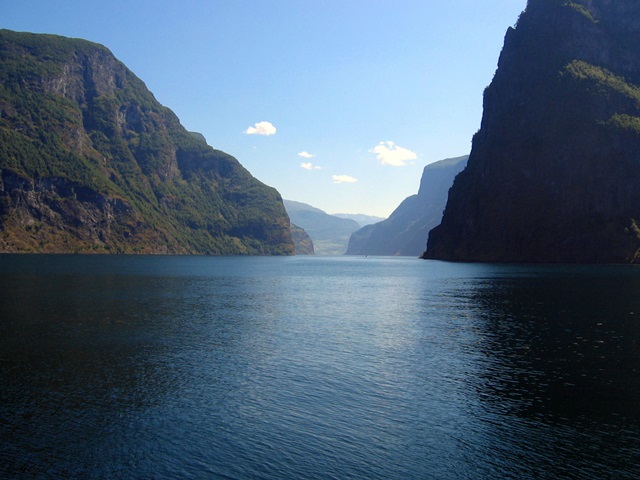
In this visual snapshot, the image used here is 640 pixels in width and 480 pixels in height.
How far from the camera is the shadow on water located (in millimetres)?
24062

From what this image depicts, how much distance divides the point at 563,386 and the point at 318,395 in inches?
712

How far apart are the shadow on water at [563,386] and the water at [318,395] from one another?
15cm

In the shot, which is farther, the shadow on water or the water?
the shadow on water

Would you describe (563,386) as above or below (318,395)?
above

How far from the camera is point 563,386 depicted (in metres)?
35.1

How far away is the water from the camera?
23.2 metres

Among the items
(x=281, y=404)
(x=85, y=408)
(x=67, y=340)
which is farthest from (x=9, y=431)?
(x=67, y=340)

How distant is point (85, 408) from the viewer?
29.6 m

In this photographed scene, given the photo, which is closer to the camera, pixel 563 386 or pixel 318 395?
pixel 318 395

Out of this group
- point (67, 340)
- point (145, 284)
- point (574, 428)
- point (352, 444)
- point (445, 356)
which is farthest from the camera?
point (145, 284)

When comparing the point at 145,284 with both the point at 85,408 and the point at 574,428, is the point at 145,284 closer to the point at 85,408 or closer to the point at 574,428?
the point at 85,408

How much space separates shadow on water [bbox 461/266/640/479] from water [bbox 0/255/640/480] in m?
0.15

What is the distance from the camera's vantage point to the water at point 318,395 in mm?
23156

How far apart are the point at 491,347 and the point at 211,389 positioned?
29.2 m
